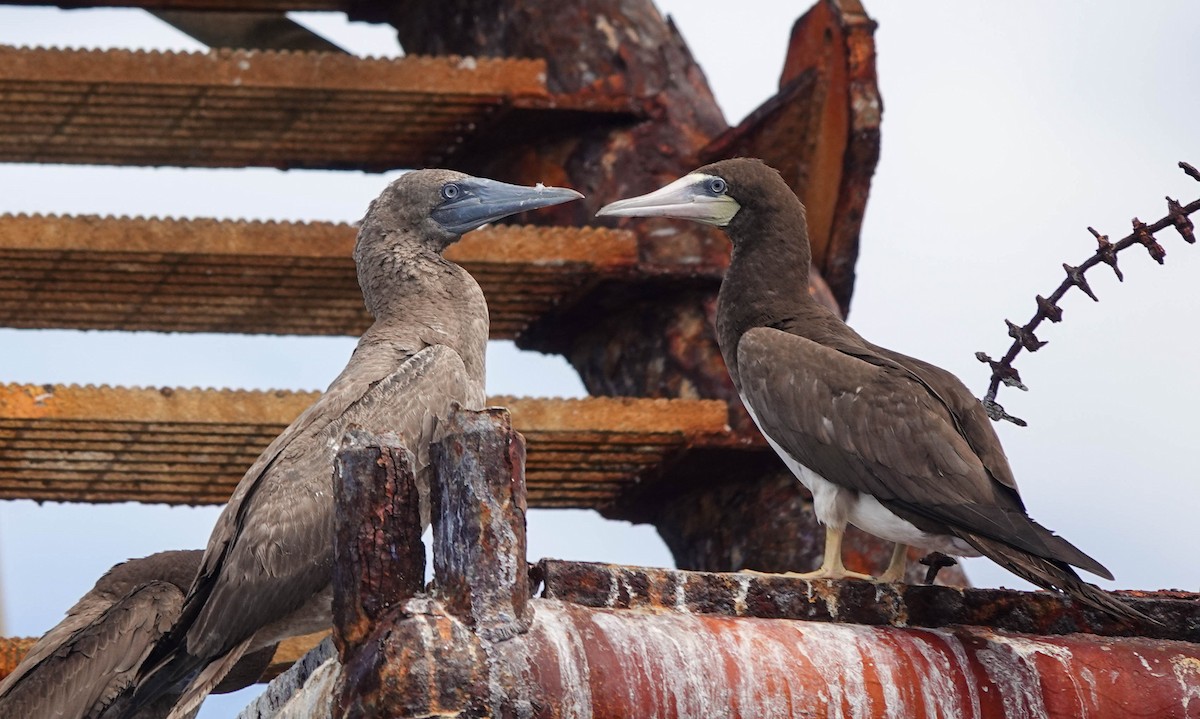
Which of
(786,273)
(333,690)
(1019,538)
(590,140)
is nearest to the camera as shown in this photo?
(333,690)

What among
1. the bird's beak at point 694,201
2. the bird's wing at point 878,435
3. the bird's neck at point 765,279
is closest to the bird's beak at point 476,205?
the bird's beak at point 694,201

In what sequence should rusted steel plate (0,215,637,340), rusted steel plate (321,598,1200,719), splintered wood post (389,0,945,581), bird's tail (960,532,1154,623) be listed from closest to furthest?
rusted steel plate (321,598,1200,719), bird's tail (960,532,1154,623), rusted steel plate (0,215,637,340), splintered wood post (389,0,945,581)

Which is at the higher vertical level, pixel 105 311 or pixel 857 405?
pixel 105 311

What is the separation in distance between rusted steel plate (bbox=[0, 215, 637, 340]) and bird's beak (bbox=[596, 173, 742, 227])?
9.85 feet

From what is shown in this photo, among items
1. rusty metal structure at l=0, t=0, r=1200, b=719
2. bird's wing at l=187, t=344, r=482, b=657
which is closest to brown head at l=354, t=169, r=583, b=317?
bird's wing at l=187, t=344, r=482, b=657

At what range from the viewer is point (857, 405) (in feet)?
21.0

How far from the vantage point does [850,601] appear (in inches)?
202

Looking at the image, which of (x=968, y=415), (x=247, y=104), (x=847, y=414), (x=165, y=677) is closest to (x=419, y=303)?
(x=165, y=677)

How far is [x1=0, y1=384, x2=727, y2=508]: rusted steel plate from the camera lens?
30.8 ft

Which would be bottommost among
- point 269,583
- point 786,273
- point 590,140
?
point 269,583

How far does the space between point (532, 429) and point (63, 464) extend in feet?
7.78

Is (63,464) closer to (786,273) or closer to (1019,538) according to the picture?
(786,273)

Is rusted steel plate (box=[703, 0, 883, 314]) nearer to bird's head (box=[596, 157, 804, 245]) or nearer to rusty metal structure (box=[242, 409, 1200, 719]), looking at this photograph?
bird's head (box=[596, 157, 804, 245])

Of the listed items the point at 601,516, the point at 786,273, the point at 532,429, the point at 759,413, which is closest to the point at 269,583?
the point at 759,413
